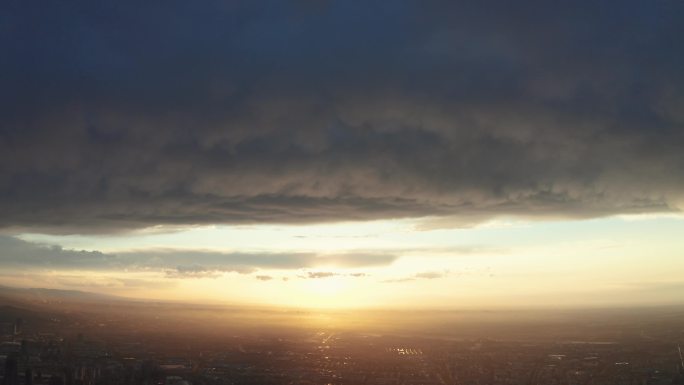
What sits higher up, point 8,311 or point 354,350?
point 8,311

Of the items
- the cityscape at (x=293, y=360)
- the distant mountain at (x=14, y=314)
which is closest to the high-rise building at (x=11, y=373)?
the cityscape at (x=293, y=360)

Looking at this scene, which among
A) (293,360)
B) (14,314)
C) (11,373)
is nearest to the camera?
(11,373)

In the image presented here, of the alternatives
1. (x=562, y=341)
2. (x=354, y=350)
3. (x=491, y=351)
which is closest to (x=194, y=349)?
(x=354, y=350)

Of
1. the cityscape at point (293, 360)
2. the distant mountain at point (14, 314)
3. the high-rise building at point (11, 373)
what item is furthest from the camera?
the distant mountain at point (14, 314)

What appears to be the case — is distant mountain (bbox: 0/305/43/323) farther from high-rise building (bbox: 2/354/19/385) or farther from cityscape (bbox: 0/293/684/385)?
high-rise building (bbox: 2/354/19/385)

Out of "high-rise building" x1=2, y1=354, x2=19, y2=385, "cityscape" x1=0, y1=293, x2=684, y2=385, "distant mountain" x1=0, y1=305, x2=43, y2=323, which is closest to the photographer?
"high-rise building" x1=2, y1=354, x2=19, y2=385

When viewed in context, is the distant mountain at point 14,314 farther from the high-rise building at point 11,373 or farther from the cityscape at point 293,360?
the high-rise building at point 11,373

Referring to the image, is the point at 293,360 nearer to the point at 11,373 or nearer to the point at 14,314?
the point at 11,373

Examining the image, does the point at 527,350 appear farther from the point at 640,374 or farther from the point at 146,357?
the point at 146,357

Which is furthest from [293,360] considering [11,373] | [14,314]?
[14,314]

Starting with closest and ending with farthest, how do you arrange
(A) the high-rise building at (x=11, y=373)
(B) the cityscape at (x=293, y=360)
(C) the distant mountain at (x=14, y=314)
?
(A) the high-rise building at (x=11, y=373), (B) the cityscape at (x=293, y=360), (C) the distant mountain at (x=14, y=314)

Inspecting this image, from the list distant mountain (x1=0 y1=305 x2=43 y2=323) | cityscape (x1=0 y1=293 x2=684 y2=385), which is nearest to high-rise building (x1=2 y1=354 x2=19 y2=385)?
cityscape (x1=0 y1=293 x2=684 y2=385)
